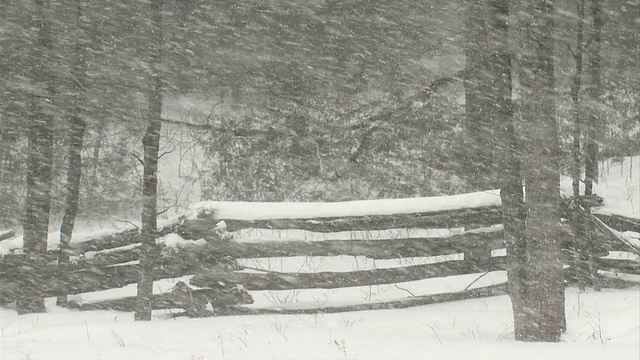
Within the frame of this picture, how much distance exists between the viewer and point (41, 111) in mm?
7953

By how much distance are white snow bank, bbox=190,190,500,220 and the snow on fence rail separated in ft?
0.04

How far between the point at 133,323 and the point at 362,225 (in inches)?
107

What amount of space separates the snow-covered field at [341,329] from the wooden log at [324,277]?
17 cm

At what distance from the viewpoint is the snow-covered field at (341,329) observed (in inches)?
215

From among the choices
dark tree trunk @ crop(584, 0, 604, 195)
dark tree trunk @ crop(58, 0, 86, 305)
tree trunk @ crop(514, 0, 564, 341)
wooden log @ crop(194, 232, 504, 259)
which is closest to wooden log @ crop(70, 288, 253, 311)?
wooden log @ crop(194, 232, 504, 259)

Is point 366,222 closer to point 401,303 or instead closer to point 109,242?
point 401,303

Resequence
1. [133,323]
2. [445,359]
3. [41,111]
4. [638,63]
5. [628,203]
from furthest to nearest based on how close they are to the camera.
Answer: [638,63], [628,203], [41,111], [133,323], [445,359]

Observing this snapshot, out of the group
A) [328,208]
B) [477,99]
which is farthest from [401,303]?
[477,99]

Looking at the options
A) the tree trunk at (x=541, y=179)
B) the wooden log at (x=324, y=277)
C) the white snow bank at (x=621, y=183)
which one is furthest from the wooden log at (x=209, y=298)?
the white snow bank at (x=621, y=183)

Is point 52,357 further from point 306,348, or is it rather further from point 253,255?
point 253,255

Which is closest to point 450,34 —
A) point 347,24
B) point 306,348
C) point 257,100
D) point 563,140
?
point 347,24

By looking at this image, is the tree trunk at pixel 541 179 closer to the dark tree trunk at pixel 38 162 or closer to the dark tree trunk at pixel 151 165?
the dark tree trunk at pixel 151 165

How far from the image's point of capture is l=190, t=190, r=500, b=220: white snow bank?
310 inches

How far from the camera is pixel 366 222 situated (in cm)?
812
